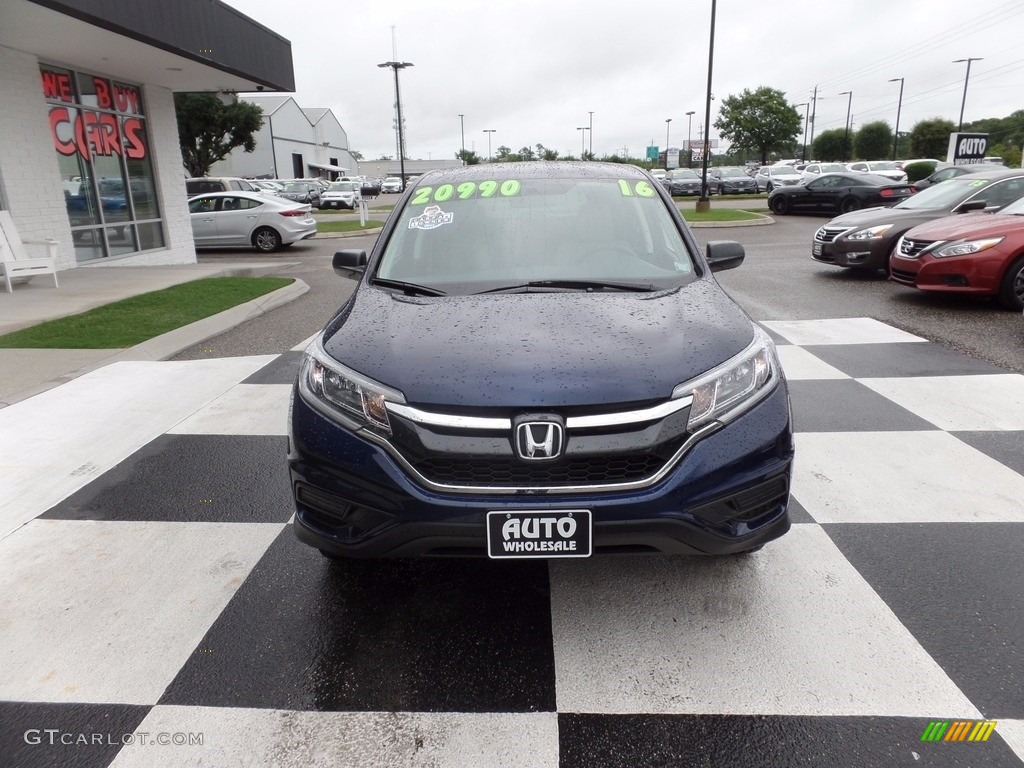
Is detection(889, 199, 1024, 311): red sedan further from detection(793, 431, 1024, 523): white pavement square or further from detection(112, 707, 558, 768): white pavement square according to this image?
detection(112, 707, 558, 768): white pavement square

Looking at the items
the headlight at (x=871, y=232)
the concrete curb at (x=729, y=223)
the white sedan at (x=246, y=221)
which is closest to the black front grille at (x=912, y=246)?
the headlight at (x=871, y=232)

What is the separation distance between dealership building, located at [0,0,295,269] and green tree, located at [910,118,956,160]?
61.4 meters

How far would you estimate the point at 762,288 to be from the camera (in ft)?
33.6

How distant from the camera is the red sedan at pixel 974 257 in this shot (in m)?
7.82

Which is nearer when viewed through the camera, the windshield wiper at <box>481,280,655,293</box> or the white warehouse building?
the windshield wiper at <box>481,280,655,293</box>

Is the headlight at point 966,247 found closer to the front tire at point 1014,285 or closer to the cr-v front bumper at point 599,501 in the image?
the front tire at point 1014,285

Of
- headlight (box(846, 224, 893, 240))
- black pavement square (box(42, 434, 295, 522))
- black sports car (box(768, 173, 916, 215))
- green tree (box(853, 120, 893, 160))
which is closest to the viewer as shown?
black pavement square (box(42, 434, 295, 522))

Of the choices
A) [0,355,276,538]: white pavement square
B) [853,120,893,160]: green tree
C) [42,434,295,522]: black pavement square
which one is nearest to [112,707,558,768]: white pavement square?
[42,434,295,522]: black pavement square

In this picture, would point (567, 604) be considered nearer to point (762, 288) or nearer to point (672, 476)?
point (672, 476)

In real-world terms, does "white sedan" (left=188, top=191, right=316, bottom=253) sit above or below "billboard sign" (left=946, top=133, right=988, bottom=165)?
below

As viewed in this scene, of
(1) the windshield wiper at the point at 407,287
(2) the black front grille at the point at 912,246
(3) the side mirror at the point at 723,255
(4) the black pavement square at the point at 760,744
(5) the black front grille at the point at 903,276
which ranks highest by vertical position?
(3) the side mirror at the point at 723,255

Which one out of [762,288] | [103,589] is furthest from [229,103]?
[103,589]

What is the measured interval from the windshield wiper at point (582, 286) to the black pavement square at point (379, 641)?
1194 mm

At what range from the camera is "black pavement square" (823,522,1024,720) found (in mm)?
2369
